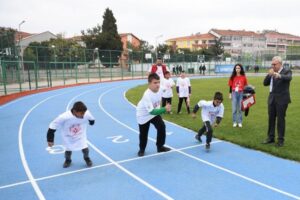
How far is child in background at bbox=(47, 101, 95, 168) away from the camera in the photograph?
19.2ft

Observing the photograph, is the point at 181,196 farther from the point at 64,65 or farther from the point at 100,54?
the point at 100,54

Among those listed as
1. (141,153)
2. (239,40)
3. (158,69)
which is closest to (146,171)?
(141,153)

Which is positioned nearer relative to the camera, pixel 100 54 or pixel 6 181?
pixel 6 181

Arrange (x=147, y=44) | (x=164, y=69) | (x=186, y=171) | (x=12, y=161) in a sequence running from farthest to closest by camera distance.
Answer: (x=147, y=44) → (x=164, y=69) → (x=12, y=161) → (x=186, y=171)

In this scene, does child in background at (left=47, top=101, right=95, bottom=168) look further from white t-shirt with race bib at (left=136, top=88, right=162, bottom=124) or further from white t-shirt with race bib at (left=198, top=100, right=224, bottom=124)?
white t-shirt with race bib at (left=198, top=100, right=224, bottom=124)

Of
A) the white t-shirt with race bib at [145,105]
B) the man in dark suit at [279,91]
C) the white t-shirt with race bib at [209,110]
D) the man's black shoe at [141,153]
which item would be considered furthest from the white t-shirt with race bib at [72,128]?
the man in dark suit at [279,91]

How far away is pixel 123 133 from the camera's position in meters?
9.39

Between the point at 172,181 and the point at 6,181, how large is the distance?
119 inches

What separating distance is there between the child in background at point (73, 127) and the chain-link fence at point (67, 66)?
1488 centimetres

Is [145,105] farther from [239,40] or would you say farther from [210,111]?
[239,40]

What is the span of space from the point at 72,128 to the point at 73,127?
0.10ft

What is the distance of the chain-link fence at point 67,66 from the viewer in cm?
2241

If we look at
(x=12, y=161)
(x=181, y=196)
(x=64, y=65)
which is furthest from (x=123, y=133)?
(x=64, y=65)

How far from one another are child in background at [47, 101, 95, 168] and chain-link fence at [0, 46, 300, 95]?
586 inches
